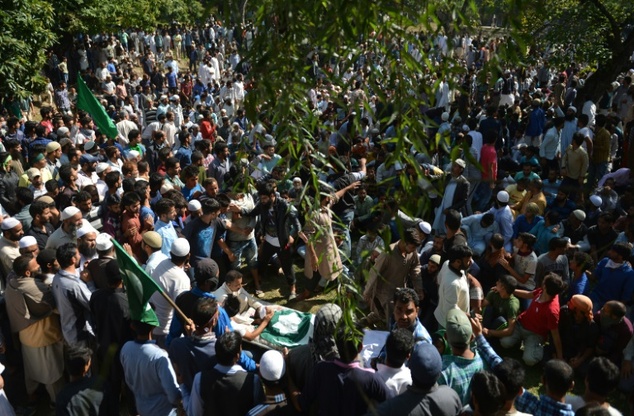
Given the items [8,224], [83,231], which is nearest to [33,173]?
[8,224]

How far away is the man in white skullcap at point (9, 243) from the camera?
5.39 m

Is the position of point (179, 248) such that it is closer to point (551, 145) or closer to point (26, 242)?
point (26, 242)

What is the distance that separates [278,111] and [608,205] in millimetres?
6678

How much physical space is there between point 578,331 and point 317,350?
2741 millimetres

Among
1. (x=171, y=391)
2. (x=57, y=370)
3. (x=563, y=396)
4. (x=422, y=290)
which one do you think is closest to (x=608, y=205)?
(x=422, y=290)

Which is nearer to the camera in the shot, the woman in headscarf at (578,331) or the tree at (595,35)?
the woman in headscarf at (578,331)

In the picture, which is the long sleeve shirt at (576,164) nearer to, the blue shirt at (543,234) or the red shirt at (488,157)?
the red shirt at (488,157)

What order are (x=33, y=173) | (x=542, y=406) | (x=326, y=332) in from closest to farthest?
(x=542, y=406) → (x=326, y=332) → (x=33, y=173)

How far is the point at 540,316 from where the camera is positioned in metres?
5.38

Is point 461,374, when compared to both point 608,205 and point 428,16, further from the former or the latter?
point 608,205

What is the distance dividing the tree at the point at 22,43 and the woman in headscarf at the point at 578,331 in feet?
35.8

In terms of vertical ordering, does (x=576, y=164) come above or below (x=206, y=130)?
above

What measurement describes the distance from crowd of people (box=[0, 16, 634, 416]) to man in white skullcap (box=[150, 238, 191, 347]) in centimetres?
1

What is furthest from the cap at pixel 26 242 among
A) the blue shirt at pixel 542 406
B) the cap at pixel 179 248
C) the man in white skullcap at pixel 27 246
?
the blue shirt at pixel 542 406
